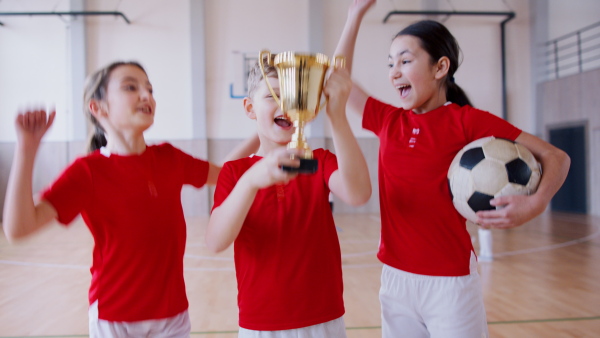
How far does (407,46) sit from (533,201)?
0.71m

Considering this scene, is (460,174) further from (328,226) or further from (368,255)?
(368,255)

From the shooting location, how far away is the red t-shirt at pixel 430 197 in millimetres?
1527

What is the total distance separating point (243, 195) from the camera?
3.44ft

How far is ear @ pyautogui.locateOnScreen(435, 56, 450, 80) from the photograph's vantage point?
1.68 meters

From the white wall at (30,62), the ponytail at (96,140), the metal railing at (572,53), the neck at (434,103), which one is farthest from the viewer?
the white wall at (30,62)

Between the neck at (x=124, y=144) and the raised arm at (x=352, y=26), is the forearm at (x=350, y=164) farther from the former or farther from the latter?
the neck at (x=124, y=144)

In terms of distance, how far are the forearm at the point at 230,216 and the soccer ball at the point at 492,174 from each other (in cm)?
73

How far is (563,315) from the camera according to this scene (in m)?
3.28

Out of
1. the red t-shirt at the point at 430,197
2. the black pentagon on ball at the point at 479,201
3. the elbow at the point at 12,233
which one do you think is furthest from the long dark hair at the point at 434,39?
the elbow at the point at 12,233

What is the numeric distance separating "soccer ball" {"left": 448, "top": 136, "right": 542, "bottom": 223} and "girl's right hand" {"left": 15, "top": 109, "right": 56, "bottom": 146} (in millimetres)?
1307

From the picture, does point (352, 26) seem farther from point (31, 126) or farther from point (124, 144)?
point (31, 126)

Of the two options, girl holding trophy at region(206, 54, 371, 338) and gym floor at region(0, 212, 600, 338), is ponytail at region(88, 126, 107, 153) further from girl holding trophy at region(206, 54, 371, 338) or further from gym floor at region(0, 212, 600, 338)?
gym floor at region(0, 212, 600, 338)

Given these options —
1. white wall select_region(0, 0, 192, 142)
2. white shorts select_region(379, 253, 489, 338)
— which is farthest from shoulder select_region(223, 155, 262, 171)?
white wall select_region(0, 0, 192, 142)

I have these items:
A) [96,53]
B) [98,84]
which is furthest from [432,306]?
[96,53]
